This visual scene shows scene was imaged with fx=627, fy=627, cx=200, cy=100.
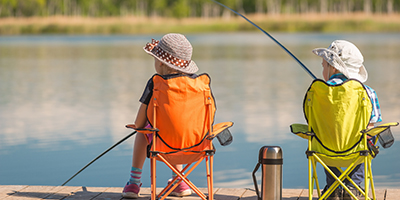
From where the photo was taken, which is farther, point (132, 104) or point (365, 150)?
point (132, 104)

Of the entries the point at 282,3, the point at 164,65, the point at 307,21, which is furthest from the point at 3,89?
the point at 282,3

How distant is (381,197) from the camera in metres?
3.12

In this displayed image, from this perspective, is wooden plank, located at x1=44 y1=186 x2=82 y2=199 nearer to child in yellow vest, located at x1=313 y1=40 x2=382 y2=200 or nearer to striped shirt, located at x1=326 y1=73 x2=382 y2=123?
child in yellow vest, located at x1=313 y1=40 x2=382 y2=200

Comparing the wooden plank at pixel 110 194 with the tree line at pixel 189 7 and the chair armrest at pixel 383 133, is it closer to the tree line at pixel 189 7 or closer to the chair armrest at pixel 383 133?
the chair armrest at pixel 383 133

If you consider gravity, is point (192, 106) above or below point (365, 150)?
above

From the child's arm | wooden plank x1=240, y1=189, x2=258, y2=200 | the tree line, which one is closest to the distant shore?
the tree line

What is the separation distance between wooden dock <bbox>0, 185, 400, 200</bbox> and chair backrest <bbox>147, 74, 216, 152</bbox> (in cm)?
45

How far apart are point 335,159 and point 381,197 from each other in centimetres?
49

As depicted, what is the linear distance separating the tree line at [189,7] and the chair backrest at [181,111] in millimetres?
61282

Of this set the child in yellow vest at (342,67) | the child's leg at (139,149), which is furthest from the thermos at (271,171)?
the child's leg at (139,149)

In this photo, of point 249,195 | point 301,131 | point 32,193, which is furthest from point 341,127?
point 32,193

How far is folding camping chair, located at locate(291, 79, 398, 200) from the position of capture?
276cm

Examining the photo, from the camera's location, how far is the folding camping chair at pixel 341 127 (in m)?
2.76

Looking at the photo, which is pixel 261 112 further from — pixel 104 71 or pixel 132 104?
pixel 104 71
